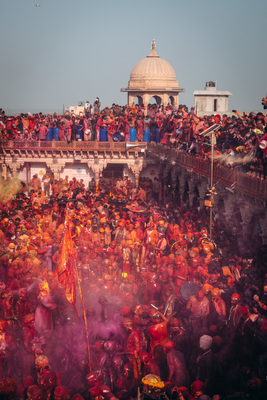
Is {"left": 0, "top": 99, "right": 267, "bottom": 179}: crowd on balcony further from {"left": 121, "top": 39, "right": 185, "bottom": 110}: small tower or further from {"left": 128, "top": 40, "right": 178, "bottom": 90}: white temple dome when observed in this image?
{"left": 128, "top": 40, "right": 178, "bottom": 90}: white temple dome

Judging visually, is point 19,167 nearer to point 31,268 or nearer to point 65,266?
point 31,268

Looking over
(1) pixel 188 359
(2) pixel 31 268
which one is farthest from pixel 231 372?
(2) pixel 31 268

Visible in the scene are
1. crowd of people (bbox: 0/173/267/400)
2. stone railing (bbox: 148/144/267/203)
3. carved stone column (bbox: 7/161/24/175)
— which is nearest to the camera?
crowd of people (bbox: 0/173/267/400)

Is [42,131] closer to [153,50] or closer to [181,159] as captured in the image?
[181,159]

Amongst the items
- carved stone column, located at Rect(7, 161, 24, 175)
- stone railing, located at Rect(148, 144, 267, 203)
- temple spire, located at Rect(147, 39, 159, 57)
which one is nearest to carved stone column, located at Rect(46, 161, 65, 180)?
carved stone column, located at Rect(7, 161, 24, 175)

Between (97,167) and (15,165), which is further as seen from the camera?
(97,167)

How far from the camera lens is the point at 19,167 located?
3597 cm

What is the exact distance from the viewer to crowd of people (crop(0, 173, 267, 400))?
8.53 m

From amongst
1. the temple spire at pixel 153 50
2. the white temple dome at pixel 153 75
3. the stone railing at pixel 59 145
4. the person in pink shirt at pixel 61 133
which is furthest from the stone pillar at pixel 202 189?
the temple spire at pixel 153 50

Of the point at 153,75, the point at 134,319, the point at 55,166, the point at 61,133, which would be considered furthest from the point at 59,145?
the point at 134,319

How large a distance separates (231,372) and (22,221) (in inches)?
405

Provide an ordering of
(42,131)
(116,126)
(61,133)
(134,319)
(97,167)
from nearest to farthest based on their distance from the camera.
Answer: (134,319) < (116,126) < (42,131) < (61,133) < (97,167)

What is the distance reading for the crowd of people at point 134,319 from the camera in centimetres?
853

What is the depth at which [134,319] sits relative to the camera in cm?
987
